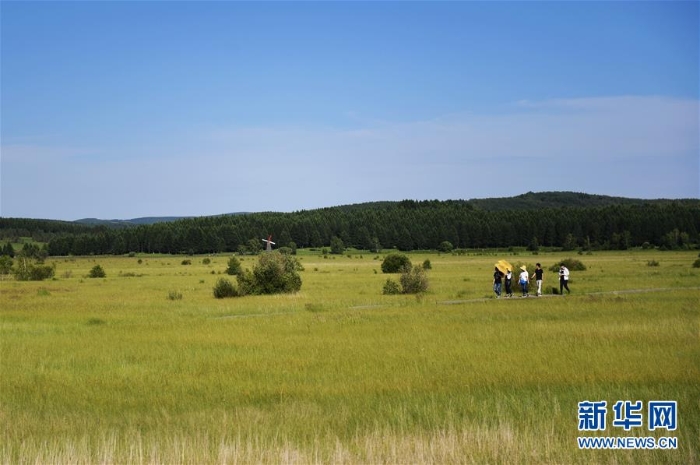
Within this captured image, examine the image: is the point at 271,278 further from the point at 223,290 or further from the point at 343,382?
the point at 343,382

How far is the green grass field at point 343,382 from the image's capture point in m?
9.91

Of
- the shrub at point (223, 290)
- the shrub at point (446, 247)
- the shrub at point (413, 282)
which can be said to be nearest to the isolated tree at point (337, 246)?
the shrub at point (446, 247)

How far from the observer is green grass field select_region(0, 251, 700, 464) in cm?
991

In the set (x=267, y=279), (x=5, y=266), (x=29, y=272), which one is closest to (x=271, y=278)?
(x=267, y=279)

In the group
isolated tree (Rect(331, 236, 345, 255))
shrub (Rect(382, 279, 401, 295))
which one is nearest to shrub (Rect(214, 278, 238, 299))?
shrub (Rect(382, 279, 401, 295))

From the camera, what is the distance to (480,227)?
153 metres

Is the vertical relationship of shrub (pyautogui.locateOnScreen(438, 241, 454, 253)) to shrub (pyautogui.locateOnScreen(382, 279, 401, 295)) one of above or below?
above

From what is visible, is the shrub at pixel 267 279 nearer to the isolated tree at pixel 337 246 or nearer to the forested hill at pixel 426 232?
the forested hill at pixel 426 232

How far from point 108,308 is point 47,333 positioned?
9.17 metres

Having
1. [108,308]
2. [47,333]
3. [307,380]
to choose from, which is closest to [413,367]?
[307,380]

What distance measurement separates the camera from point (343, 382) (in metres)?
14.9

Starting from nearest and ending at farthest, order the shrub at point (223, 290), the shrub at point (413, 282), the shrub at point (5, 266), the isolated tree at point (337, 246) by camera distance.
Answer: the shrub at point (223, 290) < the shrub at point (413, 282) < the shrub at point (5, 266) < the isolated tree at point (337, 246)

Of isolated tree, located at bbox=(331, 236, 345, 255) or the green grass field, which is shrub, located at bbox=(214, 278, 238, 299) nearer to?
the green grass field

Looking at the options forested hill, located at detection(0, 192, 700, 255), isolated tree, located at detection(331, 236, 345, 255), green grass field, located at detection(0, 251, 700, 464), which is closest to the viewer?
green grass field, located at detection(0, 251, 700, 464)
